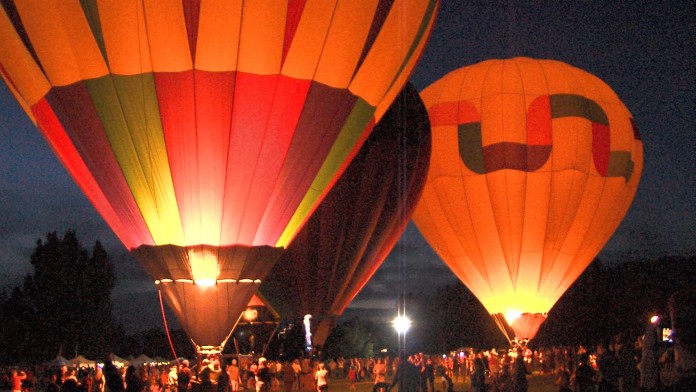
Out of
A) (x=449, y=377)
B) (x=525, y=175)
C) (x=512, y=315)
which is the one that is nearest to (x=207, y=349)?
(x=449, y=377)

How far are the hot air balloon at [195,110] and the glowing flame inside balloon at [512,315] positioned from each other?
7.58 m

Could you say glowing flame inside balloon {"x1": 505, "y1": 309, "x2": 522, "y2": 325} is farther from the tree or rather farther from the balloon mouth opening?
the tree

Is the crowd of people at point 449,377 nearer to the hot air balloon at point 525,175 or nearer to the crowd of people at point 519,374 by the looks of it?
the crowd of people at point 519,374

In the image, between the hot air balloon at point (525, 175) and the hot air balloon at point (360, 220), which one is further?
the hot air balloon at point (525, 175)

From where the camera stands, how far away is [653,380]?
434cm

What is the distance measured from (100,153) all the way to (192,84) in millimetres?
1313

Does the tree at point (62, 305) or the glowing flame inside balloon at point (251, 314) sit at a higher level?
the tree at point (62, 305)

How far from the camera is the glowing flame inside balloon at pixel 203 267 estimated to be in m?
10.2

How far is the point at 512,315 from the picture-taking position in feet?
56.4

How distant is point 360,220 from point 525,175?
122 inches

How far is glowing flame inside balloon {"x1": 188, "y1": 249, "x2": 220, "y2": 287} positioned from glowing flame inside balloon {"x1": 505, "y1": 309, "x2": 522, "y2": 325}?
27.2 feet

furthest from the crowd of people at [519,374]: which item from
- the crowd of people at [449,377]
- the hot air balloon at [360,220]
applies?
the hot air balloon at [360,220]

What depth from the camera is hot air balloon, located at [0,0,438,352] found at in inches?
395

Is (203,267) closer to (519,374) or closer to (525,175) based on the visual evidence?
(519,374)
